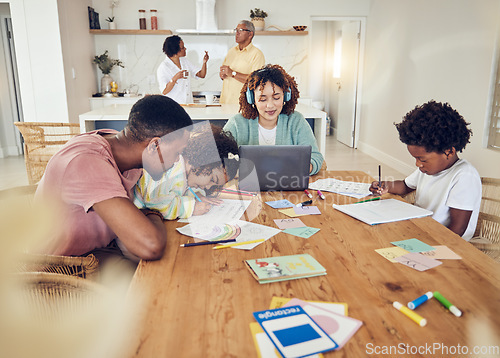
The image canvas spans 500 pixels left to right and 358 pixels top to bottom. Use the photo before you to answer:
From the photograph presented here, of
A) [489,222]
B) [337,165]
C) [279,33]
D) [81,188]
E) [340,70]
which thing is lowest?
[337,165]

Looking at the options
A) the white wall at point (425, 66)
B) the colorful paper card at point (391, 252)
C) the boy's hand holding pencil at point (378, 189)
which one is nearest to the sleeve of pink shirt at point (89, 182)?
the colorful paper card at point (391, 252)

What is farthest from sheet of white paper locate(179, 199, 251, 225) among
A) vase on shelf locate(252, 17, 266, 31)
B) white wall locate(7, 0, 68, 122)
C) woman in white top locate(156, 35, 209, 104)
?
vase on shelf locate(252, 17, 266, 31)

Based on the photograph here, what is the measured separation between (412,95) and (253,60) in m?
1.89

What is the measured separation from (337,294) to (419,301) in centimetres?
17

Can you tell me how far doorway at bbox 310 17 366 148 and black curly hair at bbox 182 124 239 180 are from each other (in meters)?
4.79

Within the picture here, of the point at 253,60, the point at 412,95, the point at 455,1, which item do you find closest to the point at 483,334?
the point at 253,60

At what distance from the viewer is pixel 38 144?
Result: 3.23 metres

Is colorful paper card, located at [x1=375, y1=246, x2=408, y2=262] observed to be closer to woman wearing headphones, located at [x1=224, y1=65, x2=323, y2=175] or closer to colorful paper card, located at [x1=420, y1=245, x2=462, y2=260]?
colorful paper card, located at [x1=420, y1=245, x2=462, y2=260]

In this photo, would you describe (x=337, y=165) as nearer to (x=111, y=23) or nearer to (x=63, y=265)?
(x=111, y=23)

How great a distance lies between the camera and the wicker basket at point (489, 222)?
1.46 m

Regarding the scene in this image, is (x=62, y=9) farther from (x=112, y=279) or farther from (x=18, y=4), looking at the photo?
(x=112, y=279)

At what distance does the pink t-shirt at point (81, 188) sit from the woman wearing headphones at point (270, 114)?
3.12 ft

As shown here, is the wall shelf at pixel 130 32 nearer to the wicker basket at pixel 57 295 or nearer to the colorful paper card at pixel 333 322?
the wicker basket at pixel 57 295

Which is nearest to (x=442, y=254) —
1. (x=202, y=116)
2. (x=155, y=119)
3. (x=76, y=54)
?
(x=155, y=119)
